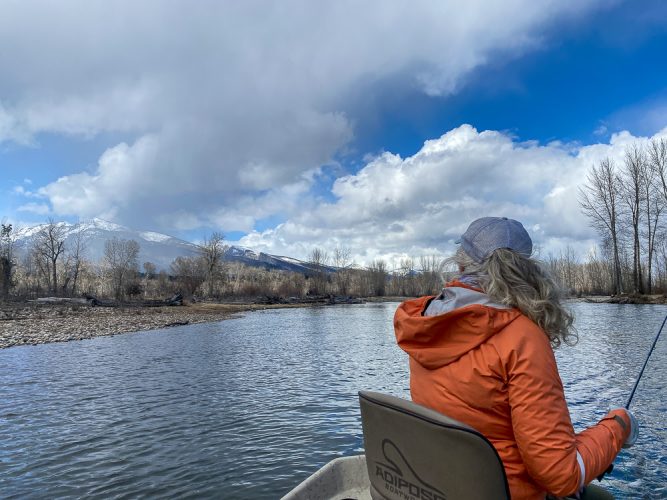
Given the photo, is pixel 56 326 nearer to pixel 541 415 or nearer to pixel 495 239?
pixel 495 239

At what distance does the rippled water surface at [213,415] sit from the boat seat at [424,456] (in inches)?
172

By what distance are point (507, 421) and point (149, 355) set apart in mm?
18903

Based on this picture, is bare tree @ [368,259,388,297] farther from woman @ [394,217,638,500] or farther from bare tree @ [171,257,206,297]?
woman @ [394,217,638,500]

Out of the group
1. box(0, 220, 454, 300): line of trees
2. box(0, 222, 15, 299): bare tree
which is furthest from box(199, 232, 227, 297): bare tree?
box(0, 222, 15, 299): bare tree

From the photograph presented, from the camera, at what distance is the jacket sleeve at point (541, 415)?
2.02 metres

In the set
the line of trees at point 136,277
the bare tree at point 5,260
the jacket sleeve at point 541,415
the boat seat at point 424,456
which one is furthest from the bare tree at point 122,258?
the jacket sleeve at point 541,415

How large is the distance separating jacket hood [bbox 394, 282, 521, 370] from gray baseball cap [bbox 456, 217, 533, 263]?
0.25 meters

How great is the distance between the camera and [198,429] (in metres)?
8.73

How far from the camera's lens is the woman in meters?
2.04

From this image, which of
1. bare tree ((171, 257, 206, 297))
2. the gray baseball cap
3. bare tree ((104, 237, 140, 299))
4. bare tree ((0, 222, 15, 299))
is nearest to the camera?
the gray baseball cap

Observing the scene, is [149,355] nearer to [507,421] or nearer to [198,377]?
[198,377]

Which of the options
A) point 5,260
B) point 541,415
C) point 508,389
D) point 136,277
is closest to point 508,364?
point 508,389

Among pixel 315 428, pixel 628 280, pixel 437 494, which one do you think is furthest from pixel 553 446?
pixel 628 280

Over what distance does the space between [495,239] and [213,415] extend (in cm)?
891
